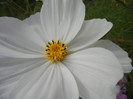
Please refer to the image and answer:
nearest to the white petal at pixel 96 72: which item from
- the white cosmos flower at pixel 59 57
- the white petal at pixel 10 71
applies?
the white cosmos flower at pixel 59 57

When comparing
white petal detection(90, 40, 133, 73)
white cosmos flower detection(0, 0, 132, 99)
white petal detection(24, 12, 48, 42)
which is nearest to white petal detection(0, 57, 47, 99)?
white cosmos flower detection(0, 0, 132, 99)

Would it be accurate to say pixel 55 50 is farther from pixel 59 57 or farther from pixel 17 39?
pixel 17 39

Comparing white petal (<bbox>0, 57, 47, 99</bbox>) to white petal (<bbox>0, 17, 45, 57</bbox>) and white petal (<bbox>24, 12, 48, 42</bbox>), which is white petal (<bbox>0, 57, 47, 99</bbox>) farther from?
white petal (<bbox>24, 12, 48, 42</bbox>)

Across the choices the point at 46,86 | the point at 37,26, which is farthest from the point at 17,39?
the point at 46,86

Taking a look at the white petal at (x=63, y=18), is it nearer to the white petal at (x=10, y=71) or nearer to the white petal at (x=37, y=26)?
the white petal at (x=37, y=26)

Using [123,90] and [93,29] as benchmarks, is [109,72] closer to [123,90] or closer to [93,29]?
[93,29]
